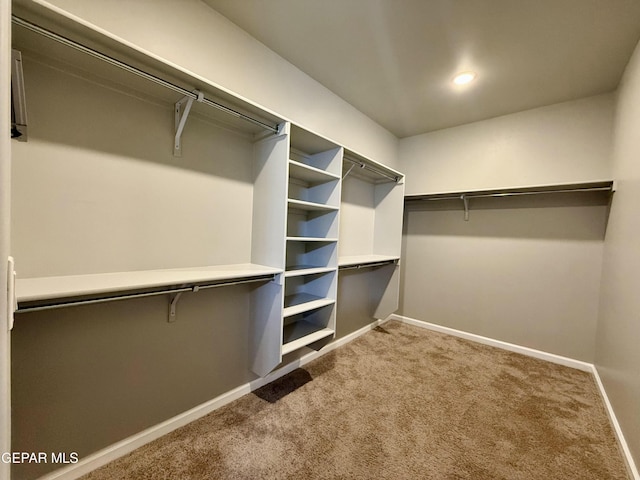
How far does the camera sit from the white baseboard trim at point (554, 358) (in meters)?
1.46

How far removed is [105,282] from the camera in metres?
1.10

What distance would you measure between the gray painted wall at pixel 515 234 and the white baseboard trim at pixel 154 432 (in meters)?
2.13

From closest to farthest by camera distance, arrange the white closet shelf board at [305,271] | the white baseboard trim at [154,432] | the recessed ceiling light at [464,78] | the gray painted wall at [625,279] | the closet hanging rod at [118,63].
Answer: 1. the closet hanging rod at [118,63]
2. the white baseboard trim at [154,432]
3. the gray painted wall at [625,279]
4. the white closet shelf board at [305,271]
5. the recessed ceiling light at [464,78]

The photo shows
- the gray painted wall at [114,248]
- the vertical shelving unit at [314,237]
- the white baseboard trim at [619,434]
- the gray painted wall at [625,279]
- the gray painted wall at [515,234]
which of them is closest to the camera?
the gray painted wall at [114,248]

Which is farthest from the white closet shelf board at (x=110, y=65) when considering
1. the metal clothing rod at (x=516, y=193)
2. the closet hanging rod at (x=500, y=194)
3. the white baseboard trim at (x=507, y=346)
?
the white baseboard trim at (x=507, y=346)

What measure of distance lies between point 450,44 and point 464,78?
1.66ft

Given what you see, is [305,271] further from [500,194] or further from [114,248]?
[500,194]

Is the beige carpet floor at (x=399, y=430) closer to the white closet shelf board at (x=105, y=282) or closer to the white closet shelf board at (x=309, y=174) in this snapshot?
the white closet shelf board at (x=105, y=282)

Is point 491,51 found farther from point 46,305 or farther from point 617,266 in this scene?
point 46,305

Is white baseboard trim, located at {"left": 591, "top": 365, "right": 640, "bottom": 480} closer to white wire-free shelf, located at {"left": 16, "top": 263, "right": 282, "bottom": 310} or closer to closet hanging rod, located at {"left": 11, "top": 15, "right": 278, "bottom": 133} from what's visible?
white wire-free shelf, located at {"left": 16, "top": 263, "right": 282, "bottom": 310}

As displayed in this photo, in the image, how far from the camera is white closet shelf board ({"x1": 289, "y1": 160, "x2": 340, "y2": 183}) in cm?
181

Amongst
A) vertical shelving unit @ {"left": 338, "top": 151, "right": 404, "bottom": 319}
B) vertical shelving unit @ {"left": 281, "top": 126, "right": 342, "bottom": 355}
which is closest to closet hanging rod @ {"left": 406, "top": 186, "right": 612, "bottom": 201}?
vertical shelving unit @ {"left": 338, "top": 151, "right": 404, "bottom": 319}

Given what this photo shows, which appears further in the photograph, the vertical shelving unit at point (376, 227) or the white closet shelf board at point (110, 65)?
the vertical shelving unit at point (376, 227)

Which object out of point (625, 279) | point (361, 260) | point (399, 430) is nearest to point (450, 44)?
point (361, 260)
